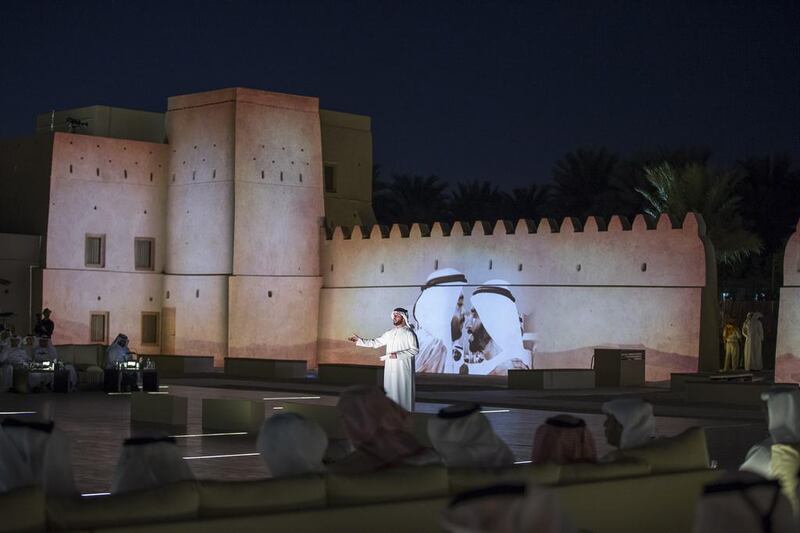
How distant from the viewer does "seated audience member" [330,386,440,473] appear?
609 cm

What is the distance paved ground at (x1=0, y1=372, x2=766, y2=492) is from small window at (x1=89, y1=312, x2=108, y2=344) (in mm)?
5660

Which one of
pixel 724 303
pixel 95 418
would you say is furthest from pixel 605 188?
pixel 95 418

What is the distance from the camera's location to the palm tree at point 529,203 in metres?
51.5

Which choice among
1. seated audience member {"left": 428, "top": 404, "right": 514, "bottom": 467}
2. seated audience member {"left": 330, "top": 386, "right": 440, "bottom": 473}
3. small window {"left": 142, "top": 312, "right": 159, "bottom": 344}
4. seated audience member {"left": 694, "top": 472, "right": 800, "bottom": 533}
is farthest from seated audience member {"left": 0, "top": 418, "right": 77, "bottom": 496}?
small window {"left": 142, "top": 312, "right": 159, "bottom": 344}

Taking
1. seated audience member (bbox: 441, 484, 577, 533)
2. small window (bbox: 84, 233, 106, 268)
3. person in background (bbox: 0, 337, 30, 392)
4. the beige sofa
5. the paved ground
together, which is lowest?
the paved ground

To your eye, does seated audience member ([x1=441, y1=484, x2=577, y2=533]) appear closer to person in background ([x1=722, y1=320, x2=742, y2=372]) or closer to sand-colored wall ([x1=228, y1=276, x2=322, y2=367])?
person in background ([x1=722, y1=320, x2=742, y2=372])

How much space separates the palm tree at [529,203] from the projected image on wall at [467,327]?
24063 mm

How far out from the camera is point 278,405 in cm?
1747

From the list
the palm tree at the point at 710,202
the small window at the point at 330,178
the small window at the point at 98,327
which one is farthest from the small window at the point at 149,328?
the palm tree at the point at 710,202

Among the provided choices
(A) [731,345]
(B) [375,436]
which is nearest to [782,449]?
(B) [375,436]

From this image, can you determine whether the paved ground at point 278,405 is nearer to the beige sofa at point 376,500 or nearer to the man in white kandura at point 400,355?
the man in white kandura at point 400,355

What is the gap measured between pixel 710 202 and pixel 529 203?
534 inches

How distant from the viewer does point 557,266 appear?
2575 centimetres

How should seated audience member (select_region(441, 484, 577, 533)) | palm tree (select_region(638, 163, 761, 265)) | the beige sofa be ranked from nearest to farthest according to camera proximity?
seated audience member (select_region(441, 484, 577, 533)) < the beige sofa < palm tree (select_region(638, 163, 761, 265))
